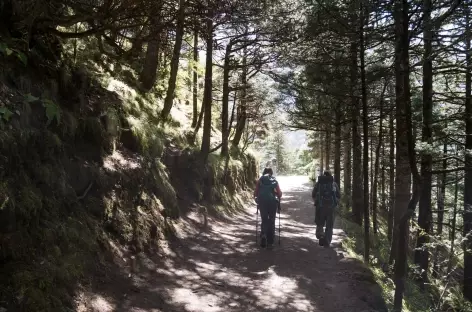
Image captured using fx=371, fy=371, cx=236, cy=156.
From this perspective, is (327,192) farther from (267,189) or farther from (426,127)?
(426,127)

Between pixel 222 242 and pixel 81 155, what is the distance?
15.7 ft

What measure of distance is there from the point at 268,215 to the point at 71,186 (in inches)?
210

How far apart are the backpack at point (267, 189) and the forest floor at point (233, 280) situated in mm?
1344

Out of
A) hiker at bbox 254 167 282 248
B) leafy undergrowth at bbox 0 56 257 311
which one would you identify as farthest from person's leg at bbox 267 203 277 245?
leafy undergrowth at bbox 0 56 257 311

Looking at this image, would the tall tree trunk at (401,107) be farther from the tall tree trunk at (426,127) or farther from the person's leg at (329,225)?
the person's leg at (329,225)

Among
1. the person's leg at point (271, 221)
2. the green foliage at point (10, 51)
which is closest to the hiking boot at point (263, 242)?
the person's leg at point (271, 221)

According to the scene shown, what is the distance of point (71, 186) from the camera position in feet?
20.2

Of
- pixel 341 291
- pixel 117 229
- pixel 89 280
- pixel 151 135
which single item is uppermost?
pixel 151 135

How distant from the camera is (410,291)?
34.9 feet

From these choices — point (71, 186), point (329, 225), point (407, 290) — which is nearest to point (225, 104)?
point (329, 225)

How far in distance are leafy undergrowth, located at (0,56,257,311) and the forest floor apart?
Result: 40 centimetres

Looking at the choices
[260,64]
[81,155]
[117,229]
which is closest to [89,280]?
[117,229]


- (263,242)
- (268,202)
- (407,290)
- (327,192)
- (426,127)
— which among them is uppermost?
(426,127)

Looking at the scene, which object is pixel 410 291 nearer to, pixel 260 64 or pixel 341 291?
pixel 341 291
